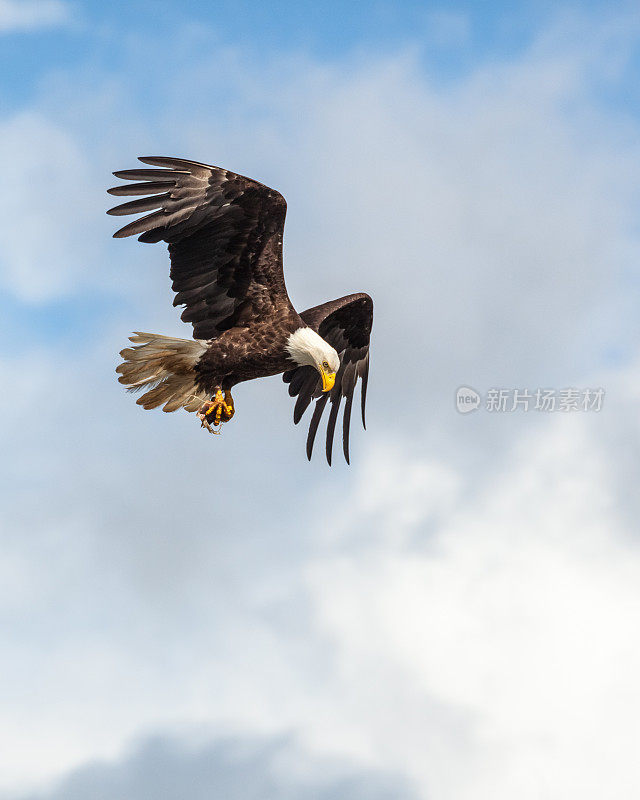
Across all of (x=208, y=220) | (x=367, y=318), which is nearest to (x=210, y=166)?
(x=208, y=220)

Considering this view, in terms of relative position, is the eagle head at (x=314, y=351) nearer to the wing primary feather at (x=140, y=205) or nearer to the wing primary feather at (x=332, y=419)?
the wing primary feather at (x=140, y=205)

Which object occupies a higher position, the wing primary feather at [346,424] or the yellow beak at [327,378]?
the wing primary feather at [346,424]

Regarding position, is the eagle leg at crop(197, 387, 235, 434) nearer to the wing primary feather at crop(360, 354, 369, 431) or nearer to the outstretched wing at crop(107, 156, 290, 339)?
the outstretched wing at crop(107, 156, 290, 339)

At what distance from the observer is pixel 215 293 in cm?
1238

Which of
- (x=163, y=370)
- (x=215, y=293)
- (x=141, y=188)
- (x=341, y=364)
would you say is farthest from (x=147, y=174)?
(x=341, y=364)

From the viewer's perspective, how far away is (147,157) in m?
11.7

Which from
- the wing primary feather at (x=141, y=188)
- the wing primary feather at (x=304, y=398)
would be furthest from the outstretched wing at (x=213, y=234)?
the wing primary feather at (x=304, y=398)

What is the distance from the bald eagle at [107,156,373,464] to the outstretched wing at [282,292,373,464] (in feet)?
3.11

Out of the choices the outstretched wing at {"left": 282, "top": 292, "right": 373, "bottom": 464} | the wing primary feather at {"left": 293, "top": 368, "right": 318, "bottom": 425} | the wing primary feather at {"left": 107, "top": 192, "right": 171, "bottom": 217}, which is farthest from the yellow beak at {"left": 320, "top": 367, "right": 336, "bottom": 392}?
the wing primary feather at {"left": 107, "top": 192, "right": 171, "bottom": 217}

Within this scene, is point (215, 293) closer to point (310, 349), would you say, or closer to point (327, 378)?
point (310, 349)

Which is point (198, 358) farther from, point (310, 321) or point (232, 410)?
point (310, 321)

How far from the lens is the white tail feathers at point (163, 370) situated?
1270 cm

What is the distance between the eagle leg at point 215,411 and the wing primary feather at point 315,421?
2217 mm

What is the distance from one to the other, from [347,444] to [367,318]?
157cm
